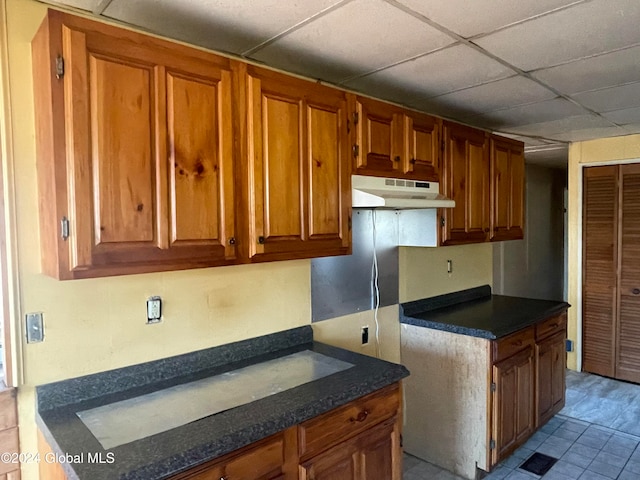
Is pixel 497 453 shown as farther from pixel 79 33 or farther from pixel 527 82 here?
pixel 79 33

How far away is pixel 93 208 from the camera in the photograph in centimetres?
133

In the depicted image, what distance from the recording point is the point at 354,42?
1.82 m

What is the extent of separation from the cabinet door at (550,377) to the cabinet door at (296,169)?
6.12ft

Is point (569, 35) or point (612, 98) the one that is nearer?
point (569, 35)

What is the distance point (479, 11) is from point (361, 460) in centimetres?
178

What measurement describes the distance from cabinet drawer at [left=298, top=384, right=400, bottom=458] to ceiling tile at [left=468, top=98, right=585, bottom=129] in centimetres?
209

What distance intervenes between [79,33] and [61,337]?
103 cm

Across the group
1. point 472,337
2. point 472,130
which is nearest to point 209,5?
point 472,130

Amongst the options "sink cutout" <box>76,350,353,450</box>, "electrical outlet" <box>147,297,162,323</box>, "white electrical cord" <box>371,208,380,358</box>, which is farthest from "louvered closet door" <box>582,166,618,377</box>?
"electrical outlet" <box>147,297,162,323</box>

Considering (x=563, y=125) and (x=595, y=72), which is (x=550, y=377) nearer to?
(x=563, y=125)

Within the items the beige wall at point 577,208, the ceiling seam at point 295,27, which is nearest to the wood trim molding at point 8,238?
the ceiling seam at point 295,27

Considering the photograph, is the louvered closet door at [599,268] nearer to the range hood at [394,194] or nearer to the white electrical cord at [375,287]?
the range hood at [394,194]

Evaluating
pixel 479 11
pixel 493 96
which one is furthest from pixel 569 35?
pixel 493 96

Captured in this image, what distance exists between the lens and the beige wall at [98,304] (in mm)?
1476
